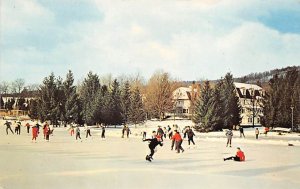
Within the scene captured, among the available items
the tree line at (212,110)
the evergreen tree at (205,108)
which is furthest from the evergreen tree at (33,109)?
the evergreen tree at (205,108)

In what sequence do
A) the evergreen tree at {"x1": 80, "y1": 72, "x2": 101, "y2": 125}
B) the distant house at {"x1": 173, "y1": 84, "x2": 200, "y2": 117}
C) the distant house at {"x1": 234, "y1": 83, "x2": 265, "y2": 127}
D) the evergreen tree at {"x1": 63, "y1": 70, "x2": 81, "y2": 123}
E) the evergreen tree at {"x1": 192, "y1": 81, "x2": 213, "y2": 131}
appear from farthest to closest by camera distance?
the distant house at {"x1": 173, "y1": 84, "x2": 200, "y2": 117} < the distant house at {"x1": 234, "y1": 83, "x2": 265, "y2": 127} < the evergreen tree at {"x1": 80, "y1": 72, "x2": 101, "y2": 125} < the evergreen tree at {"x1": 63, "y1": 70, "x2": 81, "y2": 123} < the evergreen tree at {"x1": 192, "y1": 81, "x2": 213, "y2": 131}

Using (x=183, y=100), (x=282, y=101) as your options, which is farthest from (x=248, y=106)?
(x=282, y=101)

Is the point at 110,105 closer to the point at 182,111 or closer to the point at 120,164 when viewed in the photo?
Answer: the point at 182,111

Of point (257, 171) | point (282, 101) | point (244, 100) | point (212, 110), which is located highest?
point (244, 100)

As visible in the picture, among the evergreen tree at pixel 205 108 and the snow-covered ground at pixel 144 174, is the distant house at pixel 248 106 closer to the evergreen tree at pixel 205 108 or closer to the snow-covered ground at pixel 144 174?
the evergreen tree at pixel 205 108

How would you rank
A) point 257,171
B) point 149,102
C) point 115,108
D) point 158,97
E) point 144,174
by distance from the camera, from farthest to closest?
point 149,102 < point 158,97 < point 115,108 < point 257,171 < point 144,174

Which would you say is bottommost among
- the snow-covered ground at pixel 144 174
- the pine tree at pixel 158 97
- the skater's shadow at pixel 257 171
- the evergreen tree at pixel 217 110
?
the skater's shadow at pixel 257 171

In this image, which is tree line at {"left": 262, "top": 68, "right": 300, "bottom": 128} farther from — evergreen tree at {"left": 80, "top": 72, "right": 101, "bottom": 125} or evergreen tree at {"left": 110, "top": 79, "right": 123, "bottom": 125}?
evergreen tree at {"left": 80, "top": 72, "right": 101, "bottom": 125}

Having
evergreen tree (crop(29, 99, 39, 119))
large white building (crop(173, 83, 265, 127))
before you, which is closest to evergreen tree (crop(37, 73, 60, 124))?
evergreen tree (crop(29, 99, 39, 119))

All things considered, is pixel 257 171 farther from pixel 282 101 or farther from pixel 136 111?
pixel 136 111

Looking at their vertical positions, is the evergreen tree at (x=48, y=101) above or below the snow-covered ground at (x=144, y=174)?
above

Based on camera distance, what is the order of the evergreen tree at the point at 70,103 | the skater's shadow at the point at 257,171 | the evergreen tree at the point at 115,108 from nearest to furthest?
1. the skater's shadow at the point at 257,171
2. the evergreen tree at the point at 70,103
3. the evergreen tree at the point at 115,108

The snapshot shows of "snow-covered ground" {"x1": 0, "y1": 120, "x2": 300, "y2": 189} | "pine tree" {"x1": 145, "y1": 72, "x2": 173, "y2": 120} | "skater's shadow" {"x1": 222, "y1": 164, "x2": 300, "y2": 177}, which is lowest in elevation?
"skater's shadow" {"x1": 222, "y1": 164, "x2": 300, "y2": 177}

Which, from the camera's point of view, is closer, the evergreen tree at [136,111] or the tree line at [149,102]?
the tree line at [149,102]
